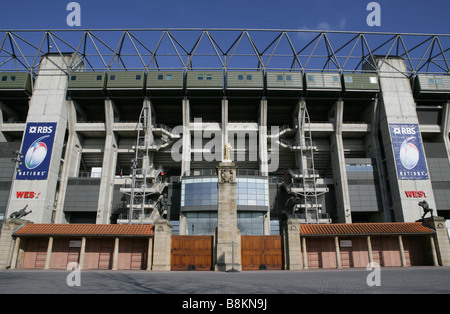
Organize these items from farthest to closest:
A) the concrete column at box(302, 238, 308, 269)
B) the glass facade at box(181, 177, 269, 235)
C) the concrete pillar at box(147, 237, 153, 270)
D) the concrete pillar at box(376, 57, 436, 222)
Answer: the glass facade at box(181, 177, 269, 235) < the concrete pillar at box(376, 57, 436, 222) < the concrete column at box(302, 238, 308, 269) < the concrete pillar at box(147, 237, 153, 270)

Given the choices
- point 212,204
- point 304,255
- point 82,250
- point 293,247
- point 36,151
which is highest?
point 36,151

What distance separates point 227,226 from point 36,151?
42.7 metres

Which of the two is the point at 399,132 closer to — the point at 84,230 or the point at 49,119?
the point at 84,230

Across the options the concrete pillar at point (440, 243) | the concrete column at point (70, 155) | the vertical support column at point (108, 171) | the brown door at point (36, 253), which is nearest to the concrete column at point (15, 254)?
the brown door at point (36, 253)

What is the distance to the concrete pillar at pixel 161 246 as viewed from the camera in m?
28.9

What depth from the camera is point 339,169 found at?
56.3m

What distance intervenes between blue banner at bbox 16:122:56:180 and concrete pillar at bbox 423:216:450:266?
190 feet

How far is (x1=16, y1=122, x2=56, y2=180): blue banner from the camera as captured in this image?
51.9m

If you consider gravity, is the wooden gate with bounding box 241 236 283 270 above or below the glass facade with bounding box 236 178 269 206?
below

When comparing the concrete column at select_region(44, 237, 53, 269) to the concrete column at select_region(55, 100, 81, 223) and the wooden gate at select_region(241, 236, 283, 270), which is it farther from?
the concrete column at select_region(55, 100, 81, 223)

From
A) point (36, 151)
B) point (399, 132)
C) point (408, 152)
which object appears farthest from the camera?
point (399, 132)

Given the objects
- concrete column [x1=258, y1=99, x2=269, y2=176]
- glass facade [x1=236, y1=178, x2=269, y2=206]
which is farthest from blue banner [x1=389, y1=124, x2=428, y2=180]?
glass facade [x1=236, y1=178, x2=269, y2=206]

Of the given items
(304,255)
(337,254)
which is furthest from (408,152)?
(304,255)
